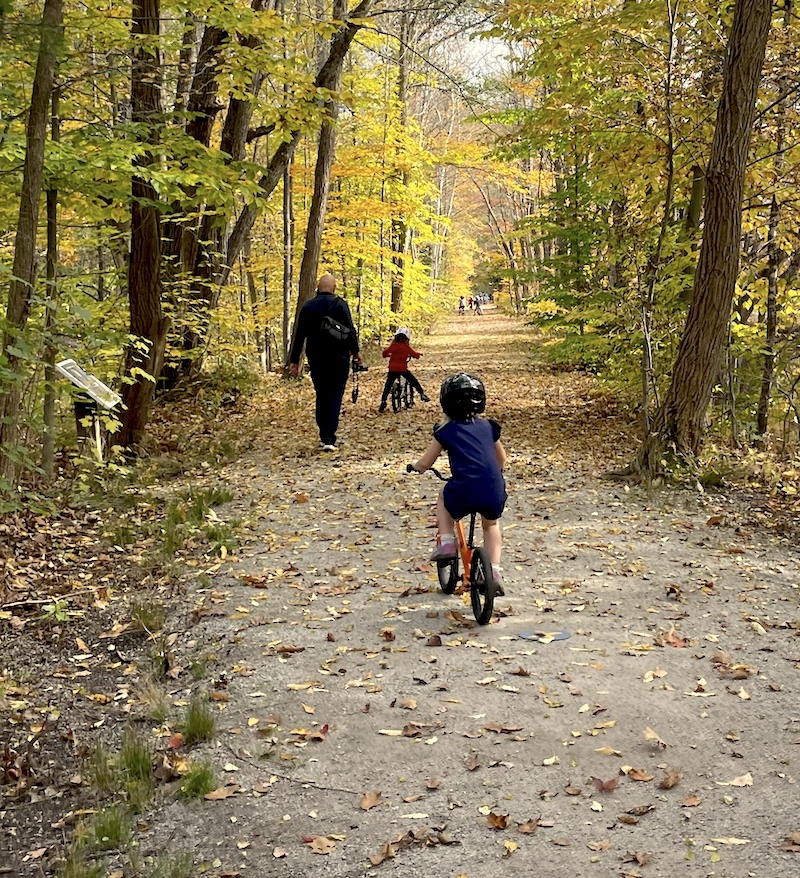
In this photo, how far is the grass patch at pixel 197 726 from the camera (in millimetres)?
4691

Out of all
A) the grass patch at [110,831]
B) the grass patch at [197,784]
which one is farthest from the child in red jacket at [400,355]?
the grass patch at [110,831]

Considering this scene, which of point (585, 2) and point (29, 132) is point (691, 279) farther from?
point (29, 132)

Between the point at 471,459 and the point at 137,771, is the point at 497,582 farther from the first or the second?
the point at 137,771

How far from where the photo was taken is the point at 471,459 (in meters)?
5.76

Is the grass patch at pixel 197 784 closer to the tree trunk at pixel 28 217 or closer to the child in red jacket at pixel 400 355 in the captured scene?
the tree trunk at pixel 28 217

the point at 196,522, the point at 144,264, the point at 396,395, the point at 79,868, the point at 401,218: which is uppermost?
the point at 401,218

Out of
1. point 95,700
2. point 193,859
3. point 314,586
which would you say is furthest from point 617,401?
point 193,859

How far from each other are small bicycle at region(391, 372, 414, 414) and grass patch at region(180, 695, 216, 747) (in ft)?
35.1

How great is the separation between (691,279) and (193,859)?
32.3ft

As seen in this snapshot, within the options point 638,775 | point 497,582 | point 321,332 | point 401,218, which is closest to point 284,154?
point 321,332

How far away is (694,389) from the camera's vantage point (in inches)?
380

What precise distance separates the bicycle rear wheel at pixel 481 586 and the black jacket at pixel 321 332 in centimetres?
570

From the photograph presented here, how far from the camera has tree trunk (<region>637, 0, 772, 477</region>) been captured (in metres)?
8.77

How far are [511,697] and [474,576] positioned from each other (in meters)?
1.08
